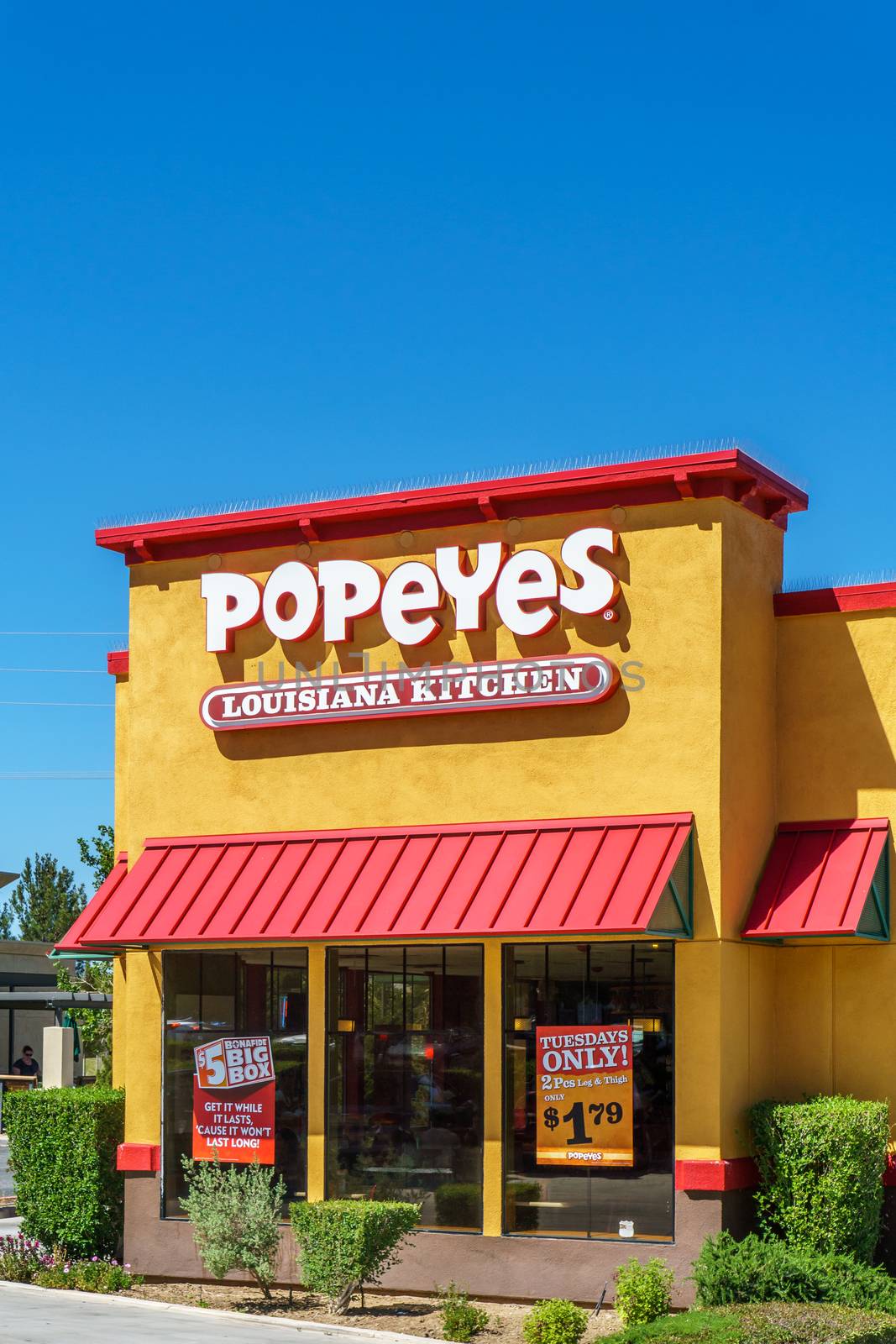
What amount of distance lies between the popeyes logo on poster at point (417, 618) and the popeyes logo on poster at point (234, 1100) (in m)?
3.70

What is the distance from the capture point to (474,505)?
62.4 ft

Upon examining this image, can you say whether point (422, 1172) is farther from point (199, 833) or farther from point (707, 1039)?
point (199, 833)

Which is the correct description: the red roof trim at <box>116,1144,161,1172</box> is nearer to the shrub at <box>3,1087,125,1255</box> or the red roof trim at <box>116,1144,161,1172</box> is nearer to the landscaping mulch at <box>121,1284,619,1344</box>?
the shrub at <box>3,1087,125,1255</box>

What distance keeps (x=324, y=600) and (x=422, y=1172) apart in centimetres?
638

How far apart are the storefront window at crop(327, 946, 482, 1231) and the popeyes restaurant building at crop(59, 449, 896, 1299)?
3 cm

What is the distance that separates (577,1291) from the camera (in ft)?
56.4

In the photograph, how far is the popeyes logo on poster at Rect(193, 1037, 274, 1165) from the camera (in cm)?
1911

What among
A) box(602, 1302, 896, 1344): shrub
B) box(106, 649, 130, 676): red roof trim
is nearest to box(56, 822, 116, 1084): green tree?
box(106, 649, 130, 676): red roof trim

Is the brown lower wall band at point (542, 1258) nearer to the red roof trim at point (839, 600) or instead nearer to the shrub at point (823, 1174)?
the shrub at point (823, 1174)

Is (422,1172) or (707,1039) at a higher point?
(707,1039)

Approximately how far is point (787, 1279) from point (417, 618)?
311 inches

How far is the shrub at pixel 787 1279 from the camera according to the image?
49.9 feet

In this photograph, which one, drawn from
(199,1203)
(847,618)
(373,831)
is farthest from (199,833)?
(847,618)

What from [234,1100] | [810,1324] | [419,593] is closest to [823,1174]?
[810,1324]
